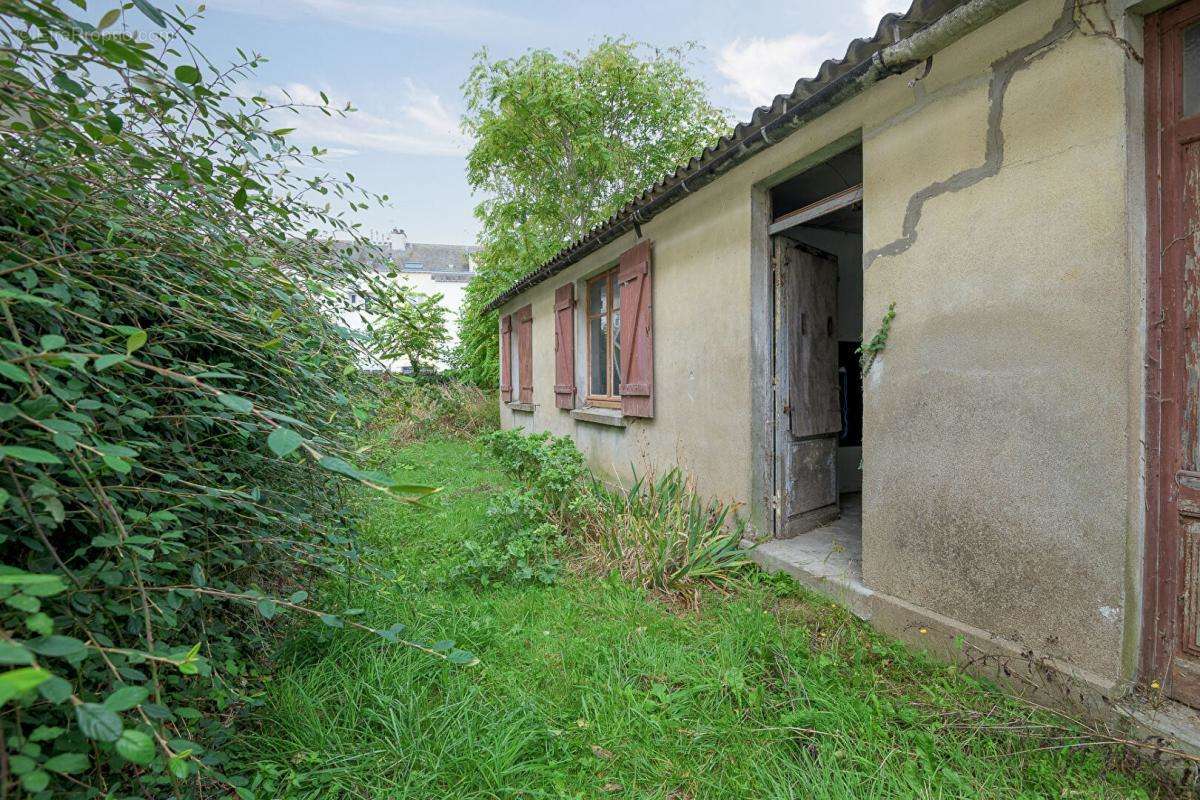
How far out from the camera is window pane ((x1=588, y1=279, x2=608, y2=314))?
661 centimetres

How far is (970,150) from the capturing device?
2428 mm

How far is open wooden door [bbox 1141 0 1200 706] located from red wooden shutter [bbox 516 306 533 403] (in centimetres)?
785

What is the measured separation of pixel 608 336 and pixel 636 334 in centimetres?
118

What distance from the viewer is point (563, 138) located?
12.4 meters

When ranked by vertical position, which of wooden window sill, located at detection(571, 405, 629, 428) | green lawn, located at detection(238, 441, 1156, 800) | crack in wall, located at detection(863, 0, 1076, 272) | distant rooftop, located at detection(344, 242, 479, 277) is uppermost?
distant rooftop, located at detection(344, 242, 479, 277)

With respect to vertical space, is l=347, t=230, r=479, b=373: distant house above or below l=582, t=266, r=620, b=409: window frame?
above

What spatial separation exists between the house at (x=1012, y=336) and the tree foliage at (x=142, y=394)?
7.68 ft

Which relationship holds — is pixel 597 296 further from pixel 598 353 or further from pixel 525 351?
pixel 525 351

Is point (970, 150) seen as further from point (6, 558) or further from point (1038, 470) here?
point (6, 558)

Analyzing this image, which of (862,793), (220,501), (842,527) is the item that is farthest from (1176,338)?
(220,501)

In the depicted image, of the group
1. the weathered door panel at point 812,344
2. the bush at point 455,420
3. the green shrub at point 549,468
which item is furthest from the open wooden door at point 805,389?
the bush at point 455,420

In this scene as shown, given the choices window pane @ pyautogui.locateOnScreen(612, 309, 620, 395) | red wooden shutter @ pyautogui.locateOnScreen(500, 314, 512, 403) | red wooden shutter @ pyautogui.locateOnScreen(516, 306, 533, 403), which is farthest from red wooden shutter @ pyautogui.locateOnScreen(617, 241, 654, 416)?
red wooden shutter @ pyautogui.locateOnScreen(500, 314, 512, 403)

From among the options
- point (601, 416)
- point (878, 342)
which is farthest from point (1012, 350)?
point (601, 416)

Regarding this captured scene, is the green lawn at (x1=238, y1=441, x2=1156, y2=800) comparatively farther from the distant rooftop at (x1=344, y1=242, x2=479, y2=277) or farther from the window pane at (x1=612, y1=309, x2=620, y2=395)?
the distant rooftop at (x1=344, y1=242, x2=479, y2=277)
